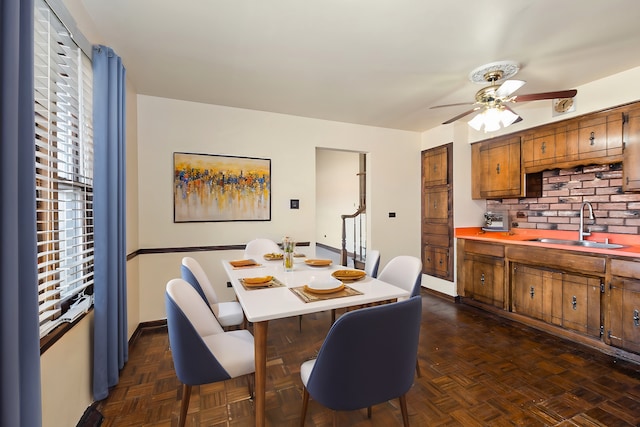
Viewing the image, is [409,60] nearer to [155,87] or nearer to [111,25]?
[111,25]

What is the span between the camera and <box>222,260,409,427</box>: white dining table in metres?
1.35

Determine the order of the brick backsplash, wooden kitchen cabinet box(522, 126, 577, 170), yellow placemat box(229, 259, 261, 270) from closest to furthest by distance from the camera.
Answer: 1. yellow placemat box(229, 259, 261, 270)
2. the brick backsplash
3. wooden kitchen cabinet box(522, 126, 577, 170)

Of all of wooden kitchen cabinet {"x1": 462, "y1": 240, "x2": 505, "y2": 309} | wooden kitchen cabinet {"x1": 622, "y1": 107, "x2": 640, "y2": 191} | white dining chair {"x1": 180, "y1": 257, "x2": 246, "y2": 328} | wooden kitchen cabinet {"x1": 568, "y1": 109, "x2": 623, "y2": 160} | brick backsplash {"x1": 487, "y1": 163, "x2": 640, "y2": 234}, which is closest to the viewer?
white dining chair {"x1": 180, "y1": 257, "x2": 246, "y2": 328}

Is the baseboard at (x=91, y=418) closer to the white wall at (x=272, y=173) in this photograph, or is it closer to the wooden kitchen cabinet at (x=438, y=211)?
the white wall at (x=272, y=173)

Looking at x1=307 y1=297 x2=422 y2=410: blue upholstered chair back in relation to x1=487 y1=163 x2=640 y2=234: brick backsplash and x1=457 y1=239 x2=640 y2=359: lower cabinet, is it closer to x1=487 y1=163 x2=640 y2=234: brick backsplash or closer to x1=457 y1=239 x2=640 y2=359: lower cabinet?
x1=457 y1=239 x2=640 y2=359: lower cabinet

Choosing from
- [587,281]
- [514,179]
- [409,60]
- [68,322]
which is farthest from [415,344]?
[514,179]

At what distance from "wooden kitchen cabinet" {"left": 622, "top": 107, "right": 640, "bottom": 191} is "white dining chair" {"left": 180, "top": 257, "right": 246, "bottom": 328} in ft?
11.7

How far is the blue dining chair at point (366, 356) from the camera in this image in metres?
1.09

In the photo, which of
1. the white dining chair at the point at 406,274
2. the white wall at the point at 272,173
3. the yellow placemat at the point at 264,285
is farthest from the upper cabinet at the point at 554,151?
the yellow placemat at the point at 264,285

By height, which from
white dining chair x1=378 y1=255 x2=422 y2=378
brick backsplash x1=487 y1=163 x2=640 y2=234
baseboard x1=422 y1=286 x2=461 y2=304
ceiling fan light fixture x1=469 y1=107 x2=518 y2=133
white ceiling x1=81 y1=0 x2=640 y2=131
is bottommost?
baseboard x1=422 y1=286 x2=461 y2=304

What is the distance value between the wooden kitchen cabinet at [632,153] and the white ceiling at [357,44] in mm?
467

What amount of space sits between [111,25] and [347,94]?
2048 millimetres

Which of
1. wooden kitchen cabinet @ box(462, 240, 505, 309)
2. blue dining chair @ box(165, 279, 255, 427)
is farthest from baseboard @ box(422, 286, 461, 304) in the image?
blue dining chair @ box(165, 279, 255, 427)

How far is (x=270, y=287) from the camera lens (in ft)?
5.82
